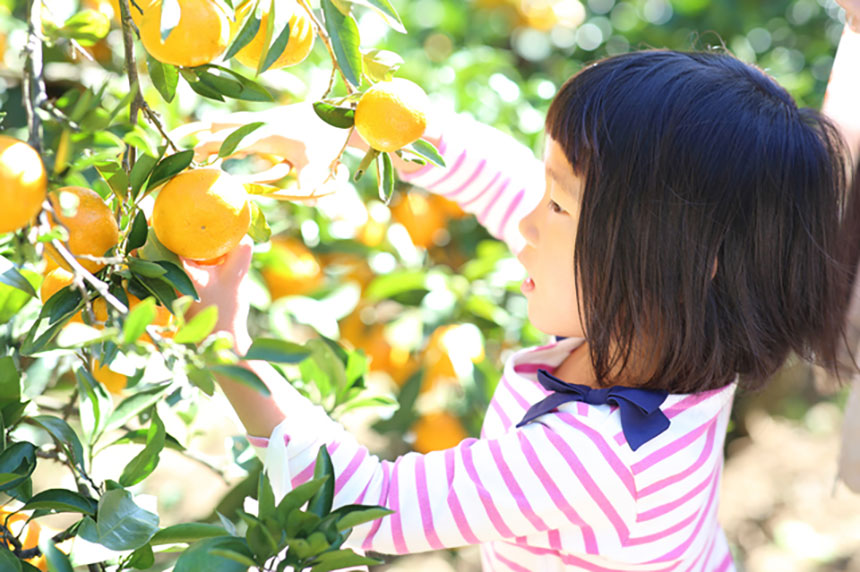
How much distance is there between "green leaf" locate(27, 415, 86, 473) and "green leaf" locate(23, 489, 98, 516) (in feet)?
0.16

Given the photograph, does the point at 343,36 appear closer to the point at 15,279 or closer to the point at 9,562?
the point at 15,279

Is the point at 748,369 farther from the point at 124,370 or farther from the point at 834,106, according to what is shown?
the point at 124,370

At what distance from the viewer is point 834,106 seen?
1.24 meters

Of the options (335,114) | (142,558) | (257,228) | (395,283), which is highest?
(335,114)

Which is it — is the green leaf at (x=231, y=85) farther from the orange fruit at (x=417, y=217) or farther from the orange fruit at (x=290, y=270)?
the orange fruit at (x=417, y=217)

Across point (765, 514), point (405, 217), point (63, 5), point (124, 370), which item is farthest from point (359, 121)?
point (765, 514)

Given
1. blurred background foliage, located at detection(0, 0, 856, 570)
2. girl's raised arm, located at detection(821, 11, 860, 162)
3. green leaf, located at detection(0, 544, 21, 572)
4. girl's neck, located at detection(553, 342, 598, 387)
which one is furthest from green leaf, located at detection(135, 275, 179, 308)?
girl's raised arm, located at detection(821, 11, 860, 162)

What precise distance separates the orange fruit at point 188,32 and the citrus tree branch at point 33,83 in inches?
2.8

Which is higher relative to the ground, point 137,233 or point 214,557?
point 137,233

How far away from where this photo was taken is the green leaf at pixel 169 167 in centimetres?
63

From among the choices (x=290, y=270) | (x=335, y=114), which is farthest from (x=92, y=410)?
(x=290, y=270)

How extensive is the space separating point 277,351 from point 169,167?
180 mm

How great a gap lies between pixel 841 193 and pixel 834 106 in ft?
0.79

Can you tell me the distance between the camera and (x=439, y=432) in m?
1.36
